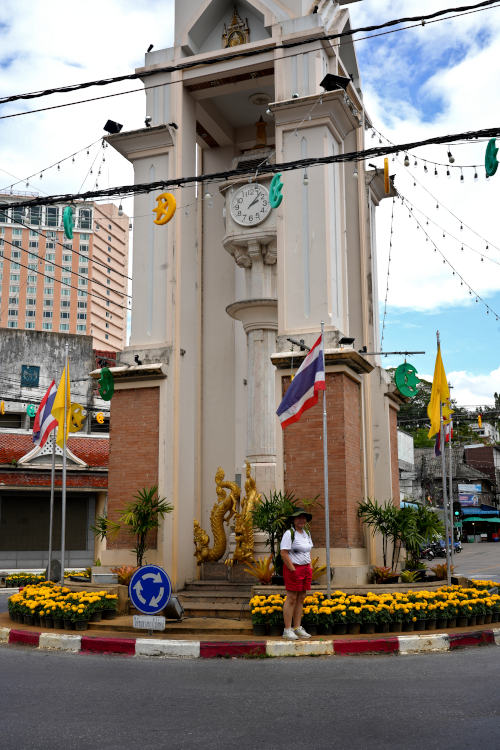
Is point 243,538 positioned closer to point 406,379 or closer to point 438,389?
point 438,389

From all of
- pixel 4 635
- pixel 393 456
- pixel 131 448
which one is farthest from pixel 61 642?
pixel 393 456

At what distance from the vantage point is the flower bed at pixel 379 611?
34.3 ft

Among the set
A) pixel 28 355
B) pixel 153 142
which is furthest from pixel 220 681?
pixel 28 355

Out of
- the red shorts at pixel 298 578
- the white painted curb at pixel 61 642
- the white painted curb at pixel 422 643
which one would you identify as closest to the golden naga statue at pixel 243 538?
the red shorts at pixel 298 578

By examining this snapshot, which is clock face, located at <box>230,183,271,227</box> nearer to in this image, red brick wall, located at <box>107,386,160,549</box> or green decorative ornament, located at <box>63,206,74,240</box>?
red brick wall, located at <box>107,386,160,549</box>

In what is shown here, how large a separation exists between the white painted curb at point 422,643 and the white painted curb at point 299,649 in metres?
0.94

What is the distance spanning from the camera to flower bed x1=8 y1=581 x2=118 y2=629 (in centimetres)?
1126

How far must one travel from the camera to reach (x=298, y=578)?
10133 mm

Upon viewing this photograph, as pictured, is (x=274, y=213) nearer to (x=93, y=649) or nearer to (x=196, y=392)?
(x=196, y=392)

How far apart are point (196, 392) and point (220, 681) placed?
30.6 ft

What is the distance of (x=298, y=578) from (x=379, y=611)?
1.32 m

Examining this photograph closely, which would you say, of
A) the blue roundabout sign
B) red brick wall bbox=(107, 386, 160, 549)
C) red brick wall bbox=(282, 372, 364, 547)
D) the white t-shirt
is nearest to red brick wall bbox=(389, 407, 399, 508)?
red brick wall bbox=(282, 372, 364, 547)

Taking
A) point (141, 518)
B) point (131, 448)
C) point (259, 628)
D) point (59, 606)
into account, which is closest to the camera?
point (259, 628)

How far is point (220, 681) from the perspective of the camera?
8.01 metres
